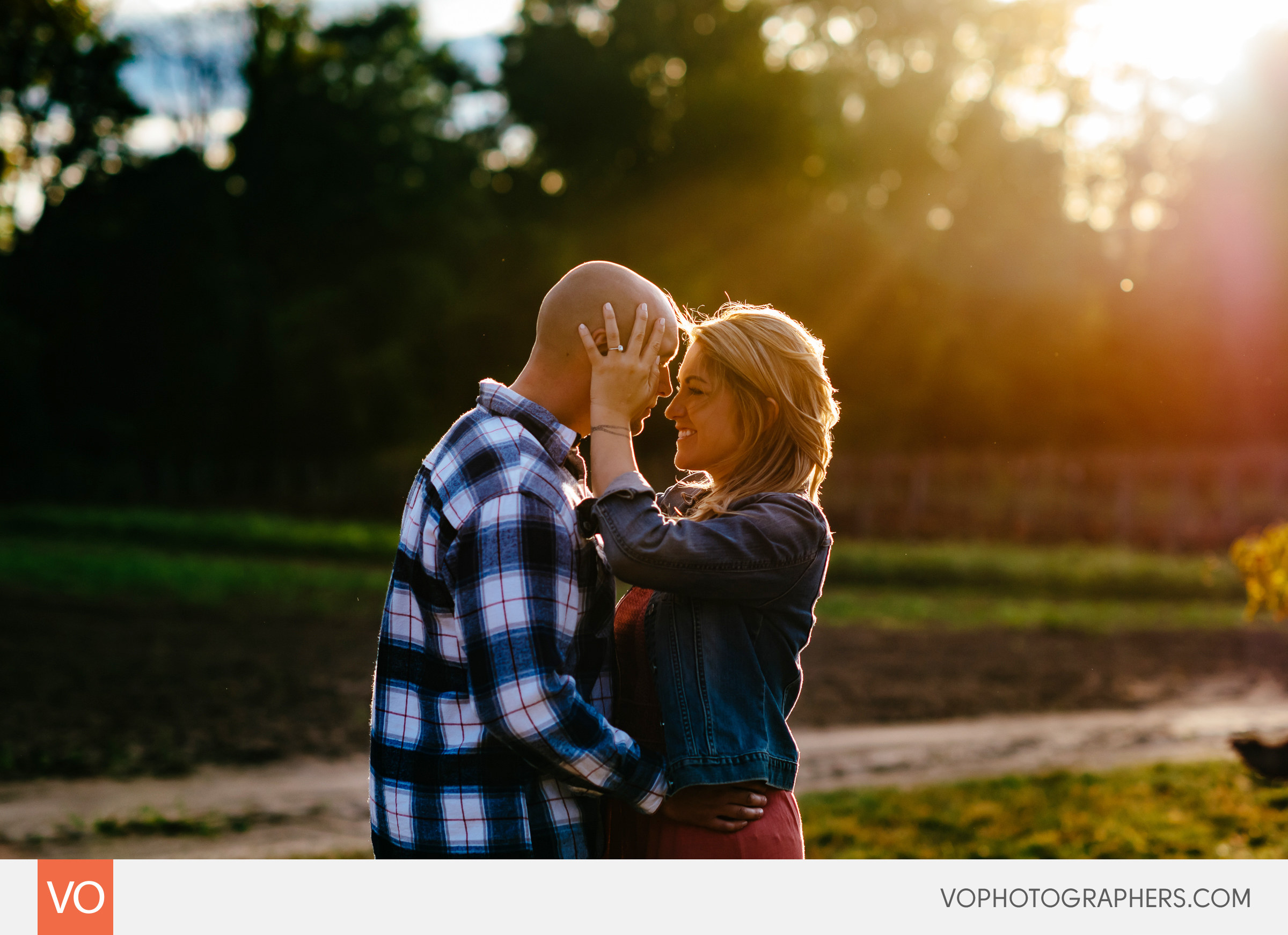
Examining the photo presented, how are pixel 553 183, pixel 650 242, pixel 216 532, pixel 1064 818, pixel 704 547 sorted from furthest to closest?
1. pixel 553 183
2. pixel 650 242
3. pixel 216 532
4. pixel 1064 818
5. pixel 704 547

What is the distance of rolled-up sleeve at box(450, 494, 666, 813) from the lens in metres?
1.82

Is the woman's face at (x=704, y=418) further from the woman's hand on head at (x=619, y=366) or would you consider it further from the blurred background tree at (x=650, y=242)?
the blurred background tree at (x=650, y=242)

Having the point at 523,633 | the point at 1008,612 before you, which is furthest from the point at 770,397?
the point at 1008,612

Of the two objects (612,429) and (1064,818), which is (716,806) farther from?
(1064,818)

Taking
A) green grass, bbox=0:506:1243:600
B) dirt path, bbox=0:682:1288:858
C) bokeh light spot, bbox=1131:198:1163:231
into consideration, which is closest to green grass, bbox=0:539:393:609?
green grass, bbox=0:506:1243:600

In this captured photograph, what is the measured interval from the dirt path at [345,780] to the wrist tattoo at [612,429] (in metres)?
3.82

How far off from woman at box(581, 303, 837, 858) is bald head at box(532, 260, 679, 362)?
30mm

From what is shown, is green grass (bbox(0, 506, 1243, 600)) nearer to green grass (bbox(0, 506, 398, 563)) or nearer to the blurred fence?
green grass (bbox(0, 506, 398, 563))

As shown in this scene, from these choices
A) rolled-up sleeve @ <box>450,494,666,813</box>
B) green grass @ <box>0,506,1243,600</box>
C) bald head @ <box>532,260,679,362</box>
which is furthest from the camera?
green grass @ <box>0,506,1243,600</box>

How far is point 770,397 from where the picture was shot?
2.16 metres

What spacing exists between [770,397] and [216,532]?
1902cm

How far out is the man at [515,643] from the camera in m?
1.84

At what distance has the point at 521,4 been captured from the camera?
25.2m
